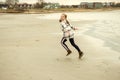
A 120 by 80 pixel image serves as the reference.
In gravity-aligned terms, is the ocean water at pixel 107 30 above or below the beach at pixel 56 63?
below

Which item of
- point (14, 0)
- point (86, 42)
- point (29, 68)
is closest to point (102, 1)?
point (14, 0)

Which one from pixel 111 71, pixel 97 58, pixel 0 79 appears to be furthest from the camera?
pixel 97 58

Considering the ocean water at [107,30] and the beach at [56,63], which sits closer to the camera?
the beach at [56,63]

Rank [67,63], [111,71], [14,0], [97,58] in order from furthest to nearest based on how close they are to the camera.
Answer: [14,0]
[97,58]
[67,63]
[111,71]

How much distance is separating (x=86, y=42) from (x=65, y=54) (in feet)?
Result: 13.9

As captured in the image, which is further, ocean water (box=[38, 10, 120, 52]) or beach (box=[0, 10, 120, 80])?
ocean water (box=[38, 10, 120, 52])

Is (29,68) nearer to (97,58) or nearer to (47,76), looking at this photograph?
(47,76)

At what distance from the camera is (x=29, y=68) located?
11.1 meters

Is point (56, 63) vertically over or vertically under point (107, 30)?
over

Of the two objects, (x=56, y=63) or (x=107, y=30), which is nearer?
(x=56, y=63)

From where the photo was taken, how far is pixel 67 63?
1200 cm

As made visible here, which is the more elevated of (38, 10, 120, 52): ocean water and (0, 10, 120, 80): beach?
(0, 10, 120, 80): beach

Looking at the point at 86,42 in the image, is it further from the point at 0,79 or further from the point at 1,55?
the point at 0,79

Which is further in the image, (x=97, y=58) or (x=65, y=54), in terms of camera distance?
(x=65, y=54)
